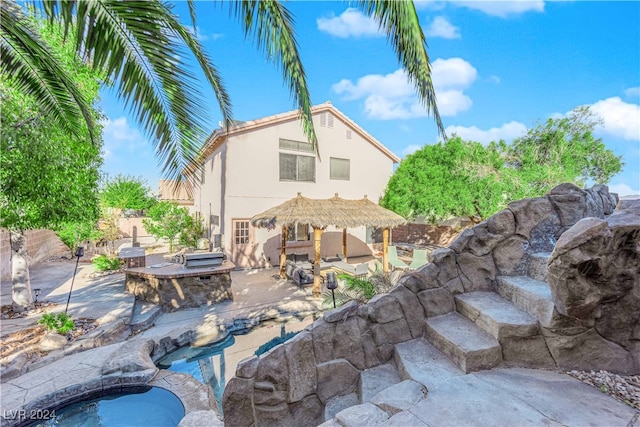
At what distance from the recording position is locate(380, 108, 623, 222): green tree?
489 inches

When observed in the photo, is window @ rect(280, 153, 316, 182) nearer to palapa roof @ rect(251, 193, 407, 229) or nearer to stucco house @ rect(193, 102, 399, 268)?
stucco house @ rect(193, 102, 399, 268)

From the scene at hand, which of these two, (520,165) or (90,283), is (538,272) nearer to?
(90,283)

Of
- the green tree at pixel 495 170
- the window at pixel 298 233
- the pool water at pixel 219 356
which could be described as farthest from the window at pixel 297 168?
the pool water at pixel 219 356

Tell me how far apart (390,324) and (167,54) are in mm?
3842

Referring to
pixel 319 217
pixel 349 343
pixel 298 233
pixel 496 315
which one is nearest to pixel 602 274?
pixel 496 315

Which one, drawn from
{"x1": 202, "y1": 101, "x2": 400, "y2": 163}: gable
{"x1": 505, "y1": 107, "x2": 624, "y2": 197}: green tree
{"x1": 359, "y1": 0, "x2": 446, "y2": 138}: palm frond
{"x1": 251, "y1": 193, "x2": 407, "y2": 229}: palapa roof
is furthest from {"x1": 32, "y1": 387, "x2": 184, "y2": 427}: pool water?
{"x1": 505, "y1": 107, "x2": 624, "y2": 197}: green tree

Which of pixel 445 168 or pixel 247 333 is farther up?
pixel 445 168

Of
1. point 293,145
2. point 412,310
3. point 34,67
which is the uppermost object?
point 293,145

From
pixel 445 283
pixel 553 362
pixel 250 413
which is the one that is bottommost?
pixel 250 413

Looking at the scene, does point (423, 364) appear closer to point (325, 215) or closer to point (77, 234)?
point (325, 215)

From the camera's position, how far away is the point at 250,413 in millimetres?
3094

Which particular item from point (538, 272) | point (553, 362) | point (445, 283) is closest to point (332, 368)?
point (445, 283)

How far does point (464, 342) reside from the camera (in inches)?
113

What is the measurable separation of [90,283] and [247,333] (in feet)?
23.2
